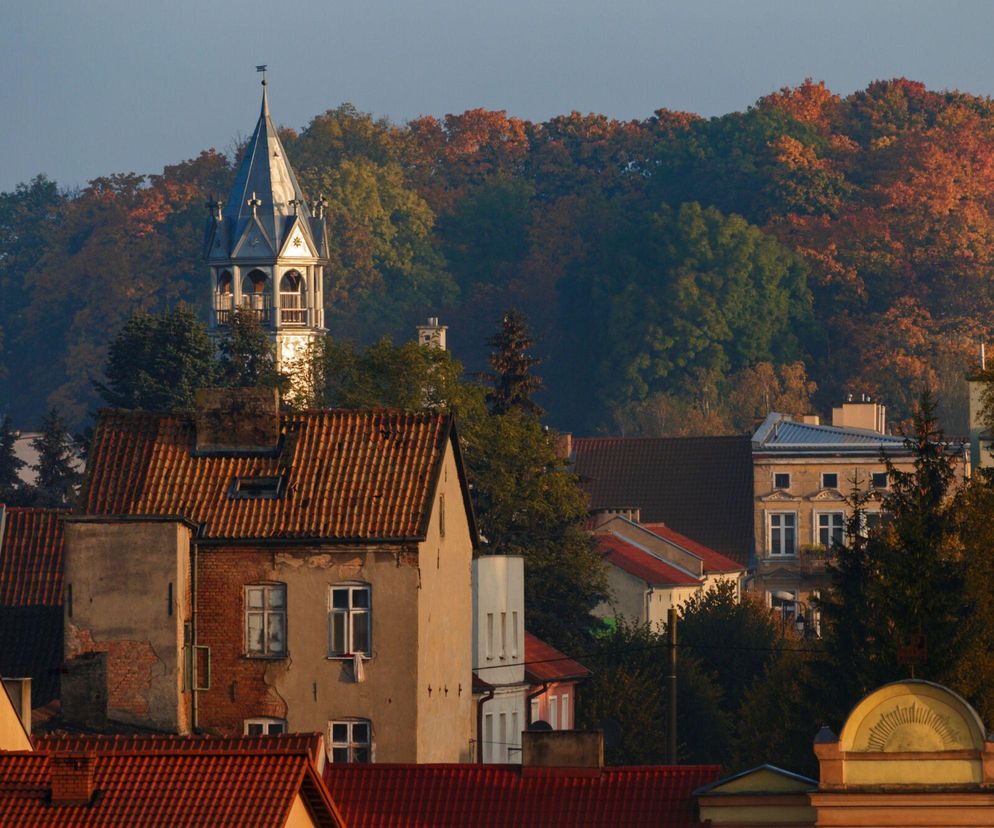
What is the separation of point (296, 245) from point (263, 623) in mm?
69254

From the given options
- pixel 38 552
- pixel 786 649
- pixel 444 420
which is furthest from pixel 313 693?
pixel 786 649

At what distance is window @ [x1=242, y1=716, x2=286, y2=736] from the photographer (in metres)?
55.4

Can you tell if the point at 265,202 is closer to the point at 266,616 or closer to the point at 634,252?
the point at 634,252

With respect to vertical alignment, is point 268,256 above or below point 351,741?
above

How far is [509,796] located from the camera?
45812 millimetres

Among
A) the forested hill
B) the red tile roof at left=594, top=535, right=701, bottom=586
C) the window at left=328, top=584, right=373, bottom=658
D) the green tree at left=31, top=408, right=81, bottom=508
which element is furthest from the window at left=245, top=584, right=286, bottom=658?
the forested hill

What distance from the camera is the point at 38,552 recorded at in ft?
217

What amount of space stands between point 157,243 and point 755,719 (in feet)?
329

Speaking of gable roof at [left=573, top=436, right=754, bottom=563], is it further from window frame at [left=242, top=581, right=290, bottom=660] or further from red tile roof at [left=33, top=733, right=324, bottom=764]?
red tile roof at [left=33, top=733, right=324, bottom=764]

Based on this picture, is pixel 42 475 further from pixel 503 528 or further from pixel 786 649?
pixel 786 649

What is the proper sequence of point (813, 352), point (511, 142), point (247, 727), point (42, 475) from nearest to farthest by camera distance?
point (247, 727), point (42, 475), point (813, 352), point (511, 142)

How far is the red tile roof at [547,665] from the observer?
2685 inches

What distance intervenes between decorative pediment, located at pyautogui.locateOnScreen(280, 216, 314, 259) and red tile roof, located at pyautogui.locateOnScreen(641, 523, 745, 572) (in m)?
26.2

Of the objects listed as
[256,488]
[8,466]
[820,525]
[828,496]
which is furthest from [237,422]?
[820,525]
